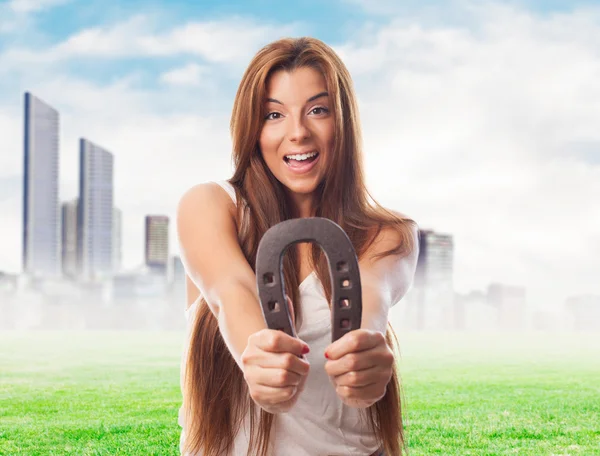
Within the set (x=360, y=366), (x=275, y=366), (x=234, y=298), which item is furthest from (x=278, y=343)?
(x=234, y=298)

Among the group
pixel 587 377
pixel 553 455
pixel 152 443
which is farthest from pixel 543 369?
pixel 152 443

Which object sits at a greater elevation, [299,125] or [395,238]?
[299,125]

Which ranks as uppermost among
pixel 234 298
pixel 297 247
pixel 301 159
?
pixel 301 159

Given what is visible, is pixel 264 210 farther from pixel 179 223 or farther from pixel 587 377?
pixel 587 377

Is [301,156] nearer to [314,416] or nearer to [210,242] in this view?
[210,242]

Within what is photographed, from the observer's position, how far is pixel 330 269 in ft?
4.08

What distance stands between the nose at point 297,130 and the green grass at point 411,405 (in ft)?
3.15

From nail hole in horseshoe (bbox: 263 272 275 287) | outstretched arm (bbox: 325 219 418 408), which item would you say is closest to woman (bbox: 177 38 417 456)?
outstretched arm (bbox: 325 219 418 408)

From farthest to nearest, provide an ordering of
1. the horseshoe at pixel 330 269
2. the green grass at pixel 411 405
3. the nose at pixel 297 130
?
the green grass at pixel 411 405
the nose at pixel 297 130
the horseshoe at pixel 330 269

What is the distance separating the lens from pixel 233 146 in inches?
82.5

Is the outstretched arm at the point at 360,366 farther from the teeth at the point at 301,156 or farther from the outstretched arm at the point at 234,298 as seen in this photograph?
the teeth at the point at 301,156

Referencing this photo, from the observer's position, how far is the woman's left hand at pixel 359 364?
128cm

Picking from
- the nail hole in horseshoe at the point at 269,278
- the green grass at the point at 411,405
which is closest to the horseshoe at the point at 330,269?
the nail hole in horseshoe at the point at 269,278

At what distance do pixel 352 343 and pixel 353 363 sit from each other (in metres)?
0.04
